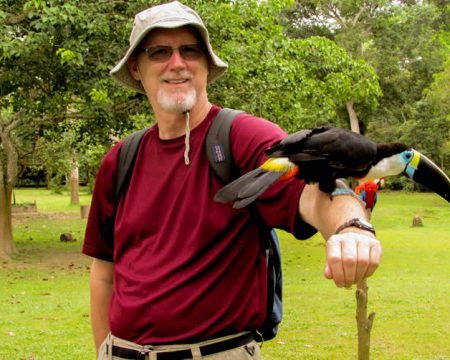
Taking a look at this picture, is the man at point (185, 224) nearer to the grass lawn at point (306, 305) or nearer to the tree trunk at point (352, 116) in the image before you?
the grass lawn at point (306, 305)

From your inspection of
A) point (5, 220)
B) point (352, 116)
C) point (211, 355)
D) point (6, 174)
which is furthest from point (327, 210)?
point (352, 116)

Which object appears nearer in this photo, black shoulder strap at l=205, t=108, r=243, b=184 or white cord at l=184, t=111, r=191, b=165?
black shoulder strap at l=205, t=108, r=243, b=184

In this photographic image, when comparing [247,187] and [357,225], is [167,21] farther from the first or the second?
[357,225]

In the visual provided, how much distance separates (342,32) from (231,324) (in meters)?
31.4

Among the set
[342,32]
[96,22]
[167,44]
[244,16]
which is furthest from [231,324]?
[342,32]

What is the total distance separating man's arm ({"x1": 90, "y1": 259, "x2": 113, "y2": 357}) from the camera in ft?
8.97

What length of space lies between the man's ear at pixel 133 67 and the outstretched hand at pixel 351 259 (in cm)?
138

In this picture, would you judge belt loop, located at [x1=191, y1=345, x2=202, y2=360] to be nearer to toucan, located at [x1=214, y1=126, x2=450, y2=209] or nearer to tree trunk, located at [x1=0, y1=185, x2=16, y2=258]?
toucan, located at [x1=214, y1=126, x2=450, y2=209]

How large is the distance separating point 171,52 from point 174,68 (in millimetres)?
65

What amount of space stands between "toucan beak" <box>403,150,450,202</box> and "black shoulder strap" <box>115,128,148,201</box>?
1.17 m

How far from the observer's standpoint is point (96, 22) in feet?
34.3

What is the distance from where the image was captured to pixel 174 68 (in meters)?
2.45

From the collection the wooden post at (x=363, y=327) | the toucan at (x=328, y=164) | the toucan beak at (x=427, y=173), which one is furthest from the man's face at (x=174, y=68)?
the wooden post at (x=363, y=327)

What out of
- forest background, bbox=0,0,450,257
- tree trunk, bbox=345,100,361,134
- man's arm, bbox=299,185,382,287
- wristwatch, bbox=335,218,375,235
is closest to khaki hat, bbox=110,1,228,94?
man's arm, bbox=299,185,382,287
